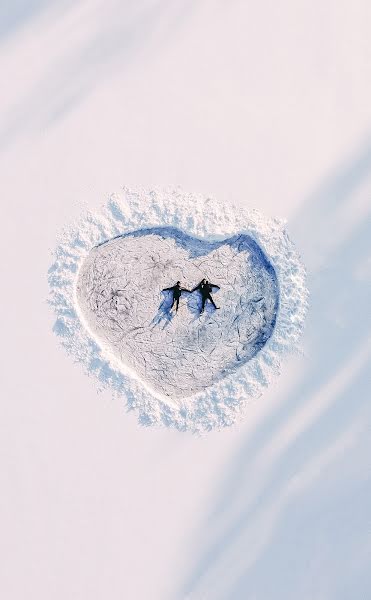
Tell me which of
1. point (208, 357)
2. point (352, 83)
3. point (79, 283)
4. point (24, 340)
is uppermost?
point (352, 83)

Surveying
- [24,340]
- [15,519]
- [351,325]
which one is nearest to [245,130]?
[351,325]

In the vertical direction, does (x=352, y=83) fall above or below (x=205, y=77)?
above

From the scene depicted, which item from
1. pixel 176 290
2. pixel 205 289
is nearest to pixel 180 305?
pixel 176 290

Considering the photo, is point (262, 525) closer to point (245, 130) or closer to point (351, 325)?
point (351, 325)

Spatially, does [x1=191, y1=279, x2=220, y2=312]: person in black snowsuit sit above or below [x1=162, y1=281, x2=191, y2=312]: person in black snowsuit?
above

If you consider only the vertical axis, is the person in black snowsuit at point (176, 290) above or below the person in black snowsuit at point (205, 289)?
below

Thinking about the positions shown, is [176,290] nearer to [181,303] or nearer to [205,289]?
[181,303]
